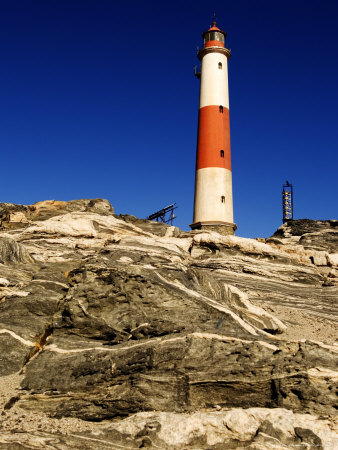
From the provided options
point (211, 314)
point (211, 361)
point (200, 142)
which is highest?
point (200, 142)

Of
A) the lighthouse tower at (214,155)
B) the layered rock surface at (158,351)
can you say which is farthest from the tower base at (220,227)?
the layered rock surface at (158,351)

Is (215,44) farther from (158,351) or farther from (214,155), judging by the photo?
(158,351)

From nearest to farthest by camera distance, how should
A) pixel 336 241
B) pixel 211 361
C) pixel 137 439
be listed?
pixel 137 439
pixel 211 361
pixel 336 241

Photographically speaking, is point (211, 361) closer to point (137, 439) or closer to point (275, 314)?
point (137, 439)

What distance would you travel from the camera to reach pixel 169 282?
15398 millimetres

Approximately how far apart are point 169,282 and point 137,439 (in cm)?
640

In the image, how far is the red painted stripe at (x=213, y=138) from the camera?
37.6 metres

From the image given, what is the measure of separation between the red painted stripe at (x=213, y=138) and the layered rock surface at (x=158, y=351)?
1759cm

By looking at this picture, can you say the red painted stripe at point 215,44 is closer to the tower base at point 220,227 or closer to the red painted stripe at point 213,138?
the red painted stripe at point 213,138

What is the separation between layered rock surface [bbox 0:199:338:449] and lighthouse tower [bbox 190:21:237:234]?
1551 cm

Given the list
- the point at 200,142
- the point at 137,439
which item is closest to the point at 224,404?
the point at 137,439

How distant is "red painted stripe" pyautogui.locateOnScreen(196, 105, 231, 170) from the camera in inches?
1479

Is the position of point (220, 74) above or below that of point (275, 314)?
above

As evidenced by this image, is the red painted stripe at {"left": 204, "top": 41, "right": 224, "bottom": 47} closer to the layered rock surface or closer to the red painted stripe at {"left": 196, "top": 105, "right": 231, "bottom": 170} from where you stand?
the red painted stripe at {"left": 196, "top": 105, "right": 231, "bottom": 170}
